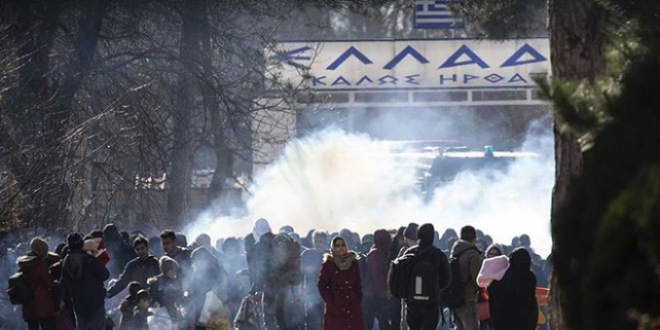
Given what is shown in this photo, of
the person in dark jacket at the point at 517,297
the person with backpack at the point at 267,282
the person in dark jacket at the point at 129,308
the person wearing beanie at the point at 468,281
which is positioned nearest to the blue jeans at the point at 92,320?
the person in dark jacket at the point at 129,308

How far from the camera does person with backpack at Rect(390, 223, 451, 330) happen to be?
13344mm

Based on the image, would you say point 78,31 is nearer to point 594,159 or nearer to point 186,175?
point 186,175

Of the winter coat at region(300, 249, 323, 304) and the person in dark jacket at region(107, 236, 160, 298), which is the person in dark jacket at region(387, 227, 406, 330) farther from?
the person in dark jacket at region(107, 236, 160, 298)

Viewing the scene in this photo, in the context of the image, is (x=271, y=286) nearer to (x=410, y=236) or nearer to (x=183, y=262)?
(x=183, y=262)

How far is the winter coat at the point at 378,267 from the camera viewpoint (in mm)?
15780

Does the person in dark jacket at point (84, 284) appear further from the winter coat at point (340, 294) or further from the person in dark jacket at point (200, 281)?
the winter coat at point (340, 294)

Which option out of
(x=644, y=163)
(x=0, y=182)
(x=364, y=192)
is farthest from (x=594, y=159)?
(x=364, y=192)

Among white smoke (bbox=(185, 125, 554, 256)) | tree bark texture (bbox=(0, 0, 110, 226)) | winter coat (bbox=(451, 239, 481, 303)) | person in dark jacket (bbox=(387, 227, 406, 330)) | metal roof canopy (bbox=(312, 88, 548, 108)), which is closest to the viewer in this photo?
winter coat (bbox=(451, 239, 481, 303))

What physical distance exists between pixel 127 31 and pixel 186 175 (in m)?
4.32

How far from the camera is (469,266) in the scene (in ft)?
47.1

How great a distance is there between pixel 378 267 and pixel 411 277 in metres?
2.50

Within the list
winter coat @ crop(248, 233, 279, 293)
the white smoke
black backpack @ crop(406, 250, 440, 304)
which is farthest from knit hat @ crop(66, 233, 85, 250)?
the white smoke

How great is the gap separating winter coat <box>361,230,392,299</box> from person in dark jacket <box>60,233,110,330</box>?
10.8 ft

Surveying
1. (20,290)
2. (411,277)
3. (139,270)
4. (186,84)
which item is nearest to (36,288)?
(20,290)
